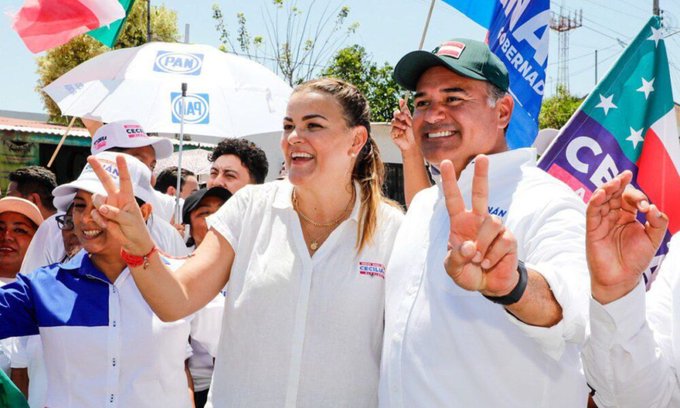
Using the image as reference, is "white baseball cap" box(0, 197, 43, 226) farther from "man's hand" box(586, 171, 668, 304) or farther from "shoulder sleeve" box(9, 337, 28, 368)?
"man's hand" box(586, 171, 668, 304)

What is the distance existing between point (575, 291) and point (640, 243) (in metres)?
0.21

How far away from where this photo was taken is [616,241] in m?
1.87

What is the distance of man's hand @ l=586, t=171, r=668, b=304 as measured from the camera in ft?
6.02

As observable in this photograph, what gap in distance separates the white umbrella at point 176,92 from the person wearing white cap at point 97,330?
319 cm

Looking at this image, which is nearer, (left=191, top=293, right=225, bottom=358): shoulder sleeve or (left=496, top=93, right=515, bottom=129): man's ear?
(left=496, top=93, right=515, bottom=129): man's ear

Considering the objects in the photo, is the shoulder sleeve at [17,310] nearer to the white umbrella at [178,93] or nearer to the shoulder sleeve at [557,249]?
the shoulder sleeve at [557,249]

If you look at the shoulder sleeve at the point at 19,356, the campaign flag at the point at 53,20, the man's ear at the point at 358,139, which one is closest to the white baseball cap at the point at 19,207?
the shoulder sleeve at the point at 19,356

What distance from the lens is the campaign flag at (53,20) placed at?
18.5 ft

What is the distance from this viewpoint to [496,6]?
4.81 meters

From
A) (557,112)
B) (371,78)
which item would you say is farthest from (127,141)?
(557,112)

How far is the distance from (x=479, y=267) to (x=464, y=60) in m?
0.91

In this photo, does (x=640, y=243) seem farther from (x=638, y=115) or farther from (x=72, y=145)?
(x=72, y=145)

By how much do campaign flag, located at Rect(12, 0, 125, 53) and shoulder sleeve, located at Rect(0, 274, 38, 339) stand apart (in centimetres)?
325

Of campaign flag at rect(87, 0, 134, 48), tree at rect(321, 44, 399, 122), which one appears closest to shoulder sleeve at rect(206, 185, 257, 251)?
campaign flag at rect(87, 0, 134, 48)
